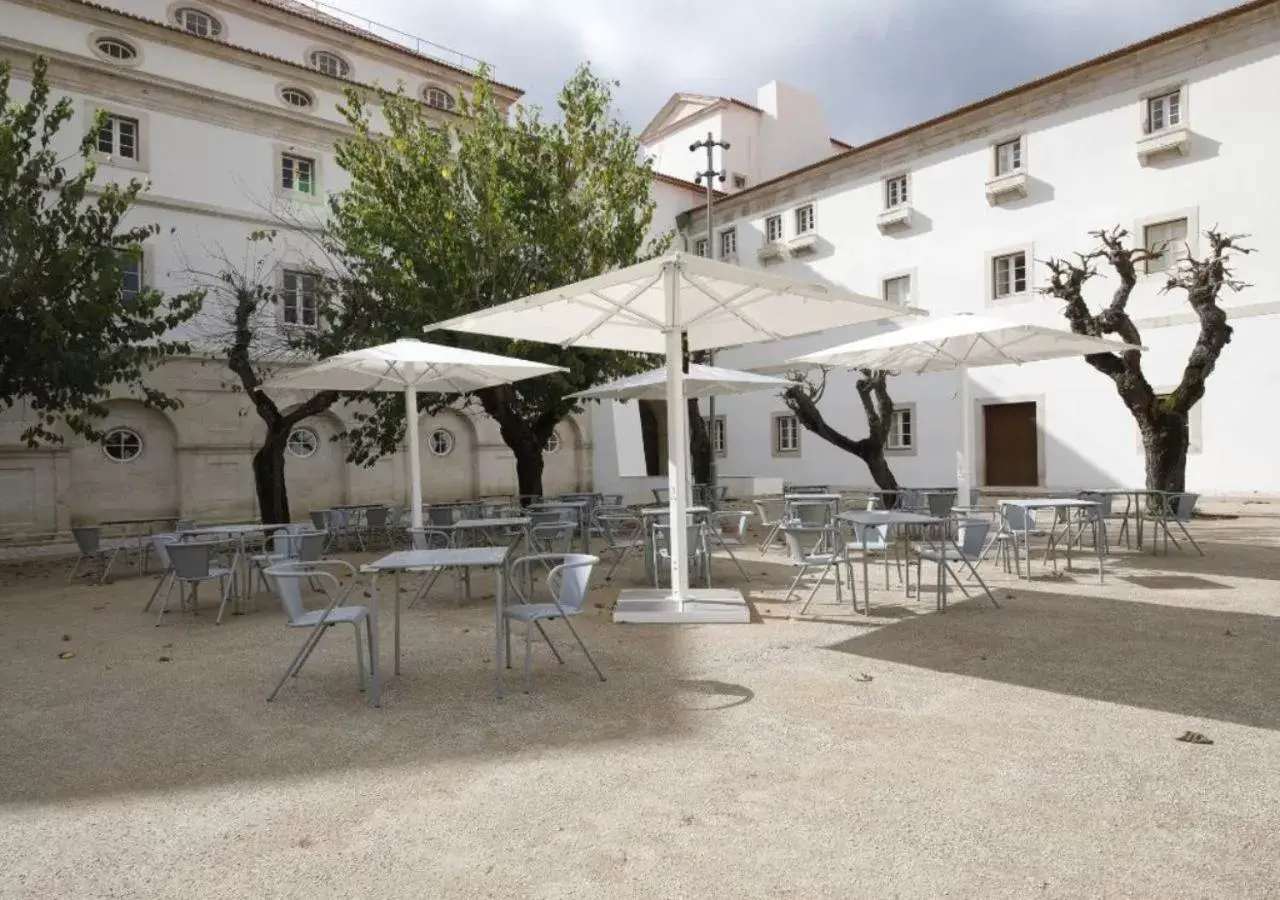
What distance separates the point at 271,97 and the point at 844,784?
19631 mm

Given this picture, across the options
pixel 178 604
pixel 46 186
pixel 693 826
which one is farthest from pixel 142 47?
pixel 693 826

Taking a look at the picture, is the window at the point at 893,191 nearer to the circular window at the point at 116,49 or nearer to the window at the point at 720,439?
the window at the point at 720,439

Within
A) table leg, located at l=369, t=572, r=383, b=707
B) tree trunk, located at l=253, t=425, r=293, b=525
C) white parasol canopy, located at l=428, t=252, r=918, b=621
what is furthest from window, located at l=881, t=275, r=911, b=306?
table leg, located at l=369, t=572, r=383, b=707

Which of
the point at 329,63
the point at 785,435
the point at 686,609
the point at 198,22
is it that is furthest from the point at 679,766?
the point at 785,435

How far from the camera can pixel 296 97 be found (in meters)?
19.5

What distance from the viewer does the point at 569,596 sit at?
513 cm

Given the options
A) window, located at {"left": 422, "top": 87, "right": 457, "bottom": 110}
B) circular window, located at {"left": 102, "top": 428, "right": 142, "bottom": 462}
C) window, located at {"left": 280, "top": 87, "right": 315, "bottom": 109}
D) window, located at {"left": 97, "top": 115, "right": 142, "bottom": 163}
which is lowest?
circular window, located at {"left": 102, "top": 428, "right": 142, "bottom": 462}

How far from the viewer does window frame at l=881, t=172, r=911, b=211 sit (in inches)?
881

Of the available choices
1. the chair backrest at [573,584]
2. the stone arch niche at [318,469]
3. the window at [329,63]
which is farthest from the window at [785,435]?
the chair backrest at [573,584]

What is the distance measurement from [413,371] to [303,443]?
10.2m

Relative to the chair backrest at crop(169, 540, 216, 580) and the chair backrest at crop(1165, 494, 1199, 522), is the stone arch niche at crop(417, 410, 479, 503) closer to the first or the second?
the chair backrest at crop(169, 540, 216, 580)

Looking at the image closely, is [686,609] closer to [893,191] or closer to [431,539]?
[431,539]

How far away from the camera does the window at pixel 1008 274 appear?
20.3 meters

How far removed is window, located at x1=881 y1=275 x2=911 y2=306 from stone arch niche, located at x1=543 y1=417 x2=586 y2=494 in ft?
28.4
